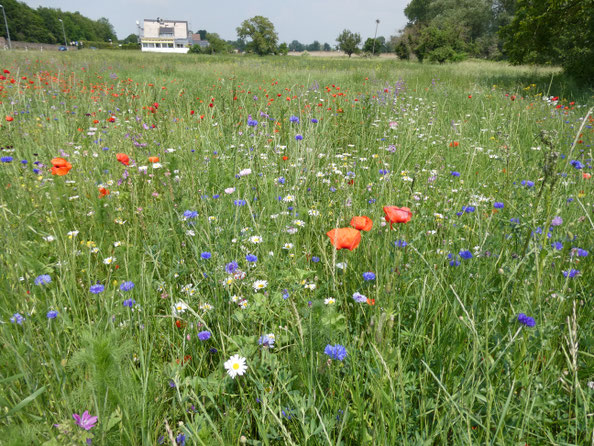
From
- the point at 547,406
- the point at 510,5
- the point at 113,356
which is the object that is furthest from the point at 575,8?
the point at 510,5

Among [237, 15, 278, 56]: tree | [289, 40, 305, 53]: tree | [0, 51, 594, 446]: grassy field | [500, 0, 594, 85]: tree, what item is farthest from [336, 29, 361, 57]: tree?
[289, 40, 305, 53]: tree

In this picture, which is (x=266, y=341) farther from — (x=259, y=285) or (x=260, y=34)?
(x=260, y=34)

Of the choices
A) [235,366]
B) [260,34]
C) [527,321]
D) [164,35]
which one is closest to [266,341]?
[235,366]

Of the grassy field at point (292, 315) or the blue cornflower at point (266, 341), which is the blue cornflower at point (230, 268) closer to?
the grassy field at point (292, 315)

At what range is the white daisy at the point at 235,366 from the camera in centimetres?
108

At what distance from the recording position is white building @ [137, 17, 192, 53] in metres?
96.3

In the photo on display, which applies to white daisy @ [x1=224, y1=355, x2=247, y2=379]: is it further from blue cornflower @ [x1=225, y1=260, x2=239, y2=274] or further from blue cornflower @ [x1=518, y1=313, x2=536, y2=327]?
blue cornflower @ [x1=518, y1=313, x2=536, y2=327]

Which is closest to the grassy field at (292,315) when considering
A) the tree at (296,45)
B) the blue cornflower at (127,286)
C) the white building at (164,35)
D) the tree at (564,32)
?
the blue cornflower at (127,286)

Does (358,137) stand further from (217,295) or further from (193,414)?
(193,414)

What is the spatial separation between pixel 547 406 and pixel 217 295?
120cm

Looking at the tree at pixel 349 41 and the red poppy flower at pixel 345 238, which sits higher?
the tree at pixel 349 41

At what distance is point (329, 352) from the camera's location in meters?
1.04

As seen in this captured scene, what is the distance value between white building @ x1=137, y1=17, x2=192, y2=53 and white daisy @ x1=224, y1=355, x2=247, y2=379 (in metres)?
110

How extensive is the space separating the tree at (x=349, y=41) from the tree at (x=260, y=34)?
16.3 meters
